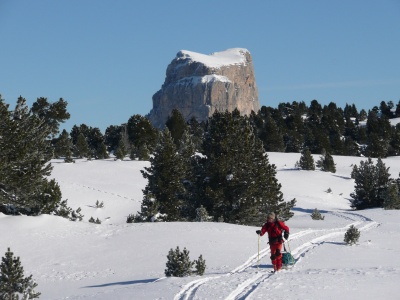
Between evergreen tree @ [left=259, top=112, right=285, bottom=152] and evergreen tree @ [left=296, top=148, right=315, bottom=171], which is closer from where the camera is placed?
evergreen tree @ [left=296, top=148, right=315, bottom=171]

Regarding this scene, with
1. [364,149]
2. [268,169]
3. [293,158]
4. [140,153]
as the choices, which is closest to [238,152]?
[268,169]

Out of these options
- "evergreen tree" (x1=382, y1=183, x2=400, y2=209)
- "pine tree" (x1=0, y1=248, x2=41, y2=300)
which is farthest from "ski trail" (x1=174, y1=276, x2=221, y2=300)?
"evergreen tree" (x1=382, y1=183, x2=400, y2=209)

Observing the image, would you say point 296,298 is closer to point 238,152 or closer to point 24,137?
point 24,137

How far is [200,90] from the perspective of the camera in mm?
184625

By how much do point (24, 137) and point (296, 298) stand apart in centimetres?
1927

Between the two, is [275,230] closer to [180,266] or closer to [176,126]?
[180,266]

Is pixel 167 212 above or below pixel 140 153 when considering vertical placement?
below

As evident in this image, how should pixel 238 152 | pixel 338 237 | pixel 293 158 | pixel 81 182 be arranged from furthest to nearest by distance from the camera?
pixel 293 158 < pixel 81 182 < pixel 238 152 < pixel 338 237

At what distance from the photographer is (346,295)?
10.5 meters

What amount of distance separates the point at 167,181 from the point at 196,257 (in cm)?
1691

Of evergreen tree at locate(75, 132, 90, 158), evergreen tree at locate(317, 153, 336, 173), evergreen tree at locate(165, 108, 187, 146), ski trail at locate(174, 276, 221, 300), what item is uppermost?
evergreen tree at locate(165, 108, 187, 146)

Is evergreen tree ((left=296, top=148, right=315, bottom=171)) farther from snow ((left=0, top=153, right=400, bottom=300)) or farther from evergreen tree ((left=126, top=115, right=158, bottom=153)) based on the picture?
snow ((left=0, top=153, right=400, bottom=300))

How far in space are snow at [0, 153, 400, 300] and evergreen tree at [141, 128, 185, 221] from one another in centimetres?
842

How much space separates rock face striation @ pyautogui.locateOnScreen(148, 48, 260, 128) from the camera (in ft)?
606
